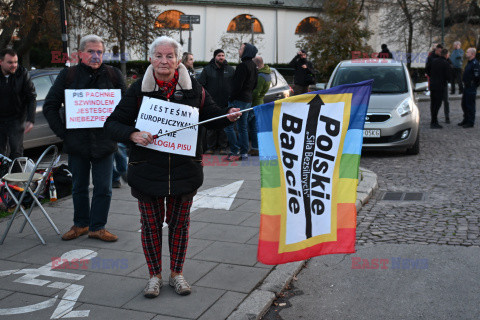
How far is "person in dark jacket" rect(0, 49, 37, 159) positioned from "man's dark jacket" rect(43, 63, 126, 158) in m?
2.31

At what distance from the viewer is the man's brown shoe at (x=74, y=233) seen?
5.68 metres

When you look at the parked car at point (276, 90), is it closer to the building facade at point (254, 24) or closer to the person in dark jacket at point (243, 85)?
the person in dark jacket at point (243, 85)

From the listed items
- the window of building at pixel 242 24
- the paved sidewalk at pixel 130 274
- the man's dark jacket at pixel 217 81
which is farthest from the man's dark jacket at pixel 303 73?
the window of building at pixel 242 24

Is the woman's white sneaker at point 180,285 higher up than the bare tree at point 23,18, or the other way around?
the bare tree at point 23,18

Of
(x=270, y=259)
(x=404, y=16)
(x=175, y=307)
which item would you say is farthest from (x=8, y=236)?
(x=404, y=16)

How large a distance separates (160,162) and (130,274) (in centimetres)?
113

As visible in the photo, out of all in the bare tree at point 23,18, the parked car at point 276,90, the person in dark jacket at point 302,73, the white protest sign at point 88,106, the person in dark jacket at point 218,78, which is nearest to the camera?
the white protest sign at point 88,106

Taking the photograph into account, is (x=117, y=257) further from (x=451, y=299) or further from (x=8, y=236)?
(x=451, y=299)

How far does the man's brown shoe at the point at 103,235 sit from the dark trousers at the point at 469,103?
38.1 feet

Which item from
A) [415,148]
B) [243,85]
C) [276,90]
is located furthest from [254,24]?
[243,85]

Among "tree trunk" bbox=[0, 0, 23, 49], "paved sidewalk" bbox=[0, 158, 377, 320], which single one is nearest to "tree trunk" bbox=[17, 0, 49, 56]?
"tree trunk" bbox=[0, 0, 23, 49]

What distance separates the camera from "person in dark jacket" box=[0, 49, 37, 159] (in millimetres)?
7809

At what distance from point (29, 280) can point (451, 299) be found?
10.4 ft

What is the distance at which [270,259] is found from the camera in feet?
13.8
